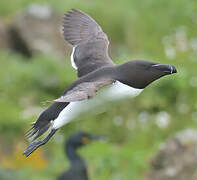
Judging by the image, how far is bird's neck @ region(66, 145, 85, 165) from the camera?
24.6ft

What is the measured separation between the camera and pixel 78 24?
617 cm

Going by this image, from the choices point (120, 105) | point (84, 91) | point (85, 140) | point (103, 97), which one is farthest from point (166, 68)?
point (120, 105)

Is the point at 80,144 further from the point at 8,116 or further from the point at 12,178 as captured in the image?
the point at 8,116

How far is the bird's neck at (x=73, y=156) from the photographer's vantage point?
7.50m

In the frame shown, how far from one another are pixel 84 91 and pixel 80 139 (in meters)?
3.51

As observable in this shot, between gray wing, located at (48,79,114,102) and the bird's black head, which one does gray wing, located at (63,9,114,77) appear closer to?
gray wing, located at (48,79,114,102)

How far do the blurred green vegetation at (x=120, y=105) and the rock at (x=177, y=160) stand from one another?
0.76 ft

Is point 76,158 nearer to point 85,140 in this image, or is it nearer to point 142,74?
point 85,140

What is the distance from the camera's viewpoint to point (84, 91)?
14.2 feet

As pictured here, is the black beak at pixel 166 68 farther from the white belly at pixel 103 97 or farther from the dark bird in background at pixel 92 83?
the white belly at pixel 103 97

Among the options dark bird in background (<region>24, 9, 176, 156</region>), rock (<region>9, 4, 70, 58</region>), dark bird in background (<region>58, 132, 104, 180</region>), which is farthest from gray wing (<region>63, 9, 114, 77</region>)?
rock (<region>9, 4, 70, 58</region>)

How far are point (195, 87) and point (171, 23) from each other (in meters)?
2.18

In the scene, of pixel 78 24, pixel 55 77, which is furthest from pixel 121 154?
pixel 78 24

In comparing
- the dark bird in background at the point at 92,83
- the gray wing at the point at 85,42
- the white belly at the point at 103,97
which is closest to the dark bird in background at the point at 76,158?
the gray wing at the point at 85,42
